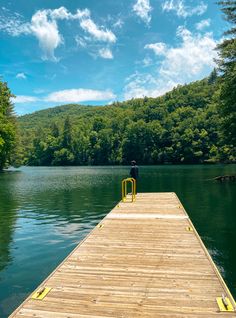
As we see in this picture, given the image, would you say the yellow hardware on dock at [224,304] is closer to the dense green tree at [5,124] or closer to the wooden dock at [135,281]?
the wooden dock at [135,281]

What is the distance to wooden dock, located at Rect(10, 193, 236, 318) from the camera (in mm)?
5633

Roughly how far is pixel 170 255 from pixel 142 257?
0.88 m

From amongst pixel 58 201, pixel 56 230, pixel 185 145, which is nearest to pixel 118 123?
pixel 185 145

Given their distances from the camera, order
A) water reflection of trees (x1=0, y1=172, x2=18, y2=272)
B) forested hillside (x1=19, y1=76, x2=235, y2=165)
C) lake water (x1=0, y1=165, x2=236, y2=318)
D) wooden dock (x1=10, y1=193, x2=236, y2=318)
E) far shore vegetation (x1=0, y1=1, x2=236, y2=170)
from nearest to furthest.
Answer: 1. wooden dock (x1=10, y1=193, x2=236, y2=318)
2. lake water (x1=0, y1=165, x2=236, y2=318)
3. water reflection of trees (x1=0, y1=172, x2=18, y2=272)
4. far shore vegetation (x1=0, y1=1, x2=236, y2=170)
5. forested hillside (x1=19, y1=76, x2=235, y2=165)

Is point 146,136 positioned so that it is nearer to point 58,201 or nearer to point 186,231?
point 58,201

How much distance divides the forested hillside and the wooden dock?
109072 mm

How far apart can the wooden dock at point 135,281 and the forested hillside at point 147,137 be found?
358ft

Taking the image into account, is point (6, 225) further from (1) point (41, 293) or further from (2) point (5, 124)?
(2) point (5, 124)

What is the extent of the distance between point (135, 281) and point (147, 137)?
5503 inches

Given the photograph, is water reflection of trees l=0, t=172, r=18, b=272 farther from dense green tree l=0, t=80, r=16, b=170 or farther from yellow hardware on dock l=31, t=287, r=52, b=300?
dense green tree l=0, t=80, r=16, b=170

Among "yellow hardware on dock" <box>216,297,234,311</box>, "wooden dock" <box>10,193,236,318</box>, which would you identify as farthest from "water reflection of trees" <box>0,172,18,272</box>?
"yellow hardware on dock" <box>216,297,234,311</box>

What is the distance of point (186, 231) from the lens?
39.6ft

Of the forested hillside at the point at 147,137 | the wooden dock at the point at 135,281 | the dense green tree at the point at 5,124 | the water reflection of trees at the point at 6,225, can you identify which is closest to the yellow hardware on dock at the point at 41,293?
the wooden dock at the point at 135,281

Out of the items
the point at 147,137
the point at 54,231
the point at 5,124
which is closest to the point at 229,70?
the point at 54,231
